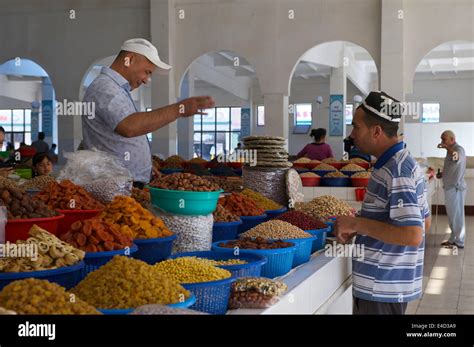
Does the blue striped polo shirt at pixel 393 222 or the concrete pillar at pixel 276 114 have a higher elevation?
the concrete pillar at pixel 276 114

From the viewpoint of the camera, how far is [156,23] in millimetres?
13234

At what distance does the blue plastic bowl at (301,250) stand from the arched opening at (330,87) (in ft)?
34.2

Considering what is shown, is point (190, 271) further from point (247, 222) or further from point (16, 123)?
point (16, 123)

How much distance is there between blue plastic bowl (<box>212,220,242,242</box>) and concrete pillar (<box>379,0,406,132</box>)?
9.42 m

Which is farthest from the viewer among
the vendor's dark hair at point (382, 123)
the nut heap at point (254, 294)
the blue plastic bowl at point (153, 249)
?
the vendor's dark hair at point (382, 123)

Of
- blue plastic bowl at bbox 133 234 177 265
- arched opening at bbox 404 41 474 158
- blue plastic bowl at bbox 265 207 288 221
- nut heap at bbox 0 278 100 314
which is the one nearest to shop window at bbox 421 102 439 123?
arched opening at bbox 404 41 474 158

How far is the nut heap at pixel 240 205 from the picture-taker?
3.88 meters

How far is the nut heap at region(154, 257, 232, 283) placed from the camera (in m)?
2.34

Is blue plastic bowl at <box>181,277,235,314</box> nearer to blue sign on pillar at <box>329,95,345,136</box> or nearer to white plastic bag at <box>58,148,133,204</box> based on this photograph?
white plastic bag at <box>58,148,133,204</box>

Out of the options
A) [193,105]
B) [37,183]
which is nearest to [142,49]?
[193,105]

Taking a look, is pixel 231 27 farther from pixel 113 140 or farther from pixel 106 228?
pixel 106 228

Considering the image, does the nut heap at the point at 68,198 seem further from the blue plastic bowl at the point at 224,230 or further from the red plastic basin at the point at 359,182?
the red plastic basin at the point at 359,182

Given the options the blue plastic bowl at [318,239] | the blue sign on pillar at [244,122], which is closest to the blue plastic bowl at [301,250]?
the blue plastic bowl at [318,239]

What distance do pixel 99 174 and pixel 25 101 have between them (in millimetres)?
24643
